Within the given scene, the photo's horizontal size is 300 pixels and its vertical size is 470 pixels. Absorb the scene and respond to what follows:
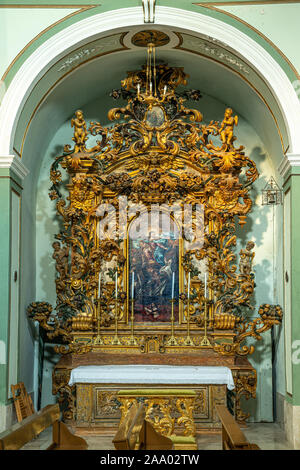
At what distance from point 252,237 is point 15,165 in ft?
13.2

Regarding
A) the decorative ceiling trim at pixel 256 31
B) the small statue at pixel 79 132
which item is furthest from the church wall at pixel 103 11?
the small statue at pixel 79 132

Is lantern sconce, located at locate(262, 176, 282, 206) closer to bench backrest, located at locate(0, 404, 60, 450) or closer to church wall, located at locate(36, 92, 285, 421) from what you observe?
church wall, located at locate(36, 92, 285, 421)

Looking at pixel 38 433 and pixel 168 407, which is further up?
pixel 38 433

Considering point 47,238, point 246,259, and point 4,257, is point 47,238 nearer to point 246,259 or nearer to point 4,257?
point 4,257

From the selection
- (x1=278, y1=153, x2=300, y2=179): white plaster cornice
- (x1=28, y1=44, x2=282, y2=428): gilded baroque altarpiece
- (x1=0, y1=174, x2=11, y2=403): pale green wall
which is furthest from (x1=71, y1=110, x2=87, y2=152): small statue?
(x1=278, y1=153, x2=300, y2=179): white plaster cornice

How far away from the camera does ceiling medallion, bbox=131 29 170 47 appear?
401 inches

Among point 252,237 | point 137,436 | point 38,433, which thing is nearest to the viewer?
point 38,433

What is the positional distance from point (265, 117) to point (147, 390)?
177 inches

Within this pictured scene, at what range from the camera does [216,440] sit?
944 centimetres

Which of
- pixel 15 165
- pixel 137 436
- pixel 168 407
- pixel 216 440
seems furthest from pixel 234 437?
pixel 15 165

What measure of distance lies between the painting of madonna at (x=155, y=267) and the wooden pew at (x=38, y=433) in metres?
3.19

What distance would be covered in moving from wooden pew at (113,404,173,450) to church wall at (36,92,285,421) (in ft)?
11.7

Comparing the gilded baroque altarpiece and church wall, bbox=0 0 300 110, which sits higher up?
church wall, bbox=0 0 300 110

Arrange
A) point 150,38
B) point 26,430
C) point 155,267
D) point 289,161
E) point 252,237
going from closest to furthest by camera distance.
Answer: point 26,430 → point 289,161 → point 150,38 → point 155,267 → point 252,237
